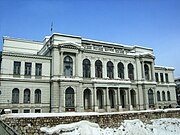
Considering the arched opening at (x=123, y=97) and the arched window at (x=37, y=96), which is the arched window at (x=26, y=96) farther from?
the arched opening at (x=123, y=97)

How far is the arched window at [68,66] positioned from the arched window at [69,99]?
293 centimetres

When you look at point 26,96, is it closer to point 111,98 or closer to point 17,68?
point 17,68

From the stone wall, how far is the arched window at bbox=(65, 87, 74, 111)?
1353 centimetres

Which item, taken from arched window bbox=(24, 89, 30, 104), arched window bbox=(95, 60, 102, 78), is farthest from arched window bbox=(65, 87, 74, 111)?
arched window bbox=(95, 60, 102, 78)

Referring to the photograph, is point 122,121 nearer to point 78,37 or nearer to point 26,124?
point 26,124

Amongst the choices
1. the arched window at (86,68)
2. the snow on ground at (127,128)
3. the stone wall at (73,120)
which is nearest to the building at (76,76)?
the arched window at (86,68)

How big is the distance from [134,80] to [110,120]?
76.5 feet

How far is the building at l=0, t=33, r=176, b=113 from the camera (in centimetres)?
3262

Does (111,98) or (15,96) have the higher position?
(15,96)

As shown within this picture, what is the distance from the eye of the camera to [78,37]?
37969mm

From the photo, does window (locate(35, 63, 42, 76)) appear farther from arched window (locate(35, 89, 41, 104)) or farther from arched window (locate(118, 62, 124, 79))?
arched window (locate(118, 62, 124, 79))

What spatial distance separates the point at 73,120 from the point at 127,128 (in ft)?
21.5

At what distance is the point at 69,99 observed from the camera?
34.6 metres

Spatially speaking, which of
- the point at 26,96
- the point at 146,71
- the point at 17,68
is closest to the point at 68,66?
the point at 17,68
